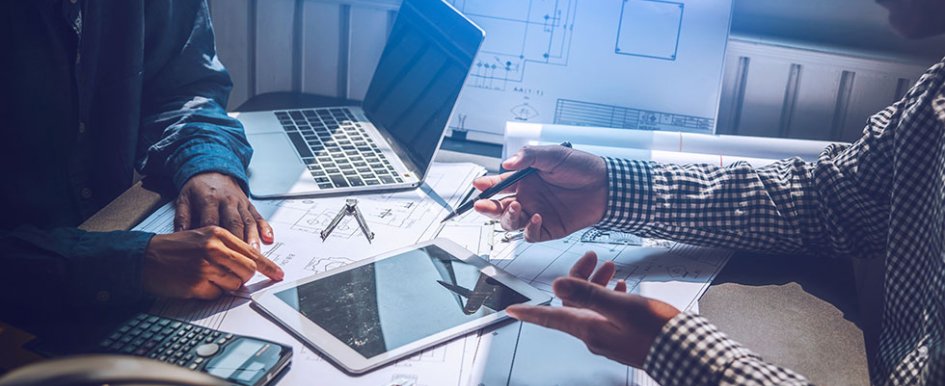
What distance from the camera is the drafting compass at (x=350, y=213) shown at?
40.6 inches

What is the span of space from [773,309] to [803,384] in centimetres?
23

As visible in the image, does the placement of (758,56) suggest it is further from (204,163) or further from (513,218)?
(204,163)

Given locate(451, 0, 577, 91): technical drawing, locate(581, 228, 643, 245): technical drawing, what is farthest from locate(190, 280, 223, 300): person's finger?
locate(451, 0, 577, 91): technical drawing

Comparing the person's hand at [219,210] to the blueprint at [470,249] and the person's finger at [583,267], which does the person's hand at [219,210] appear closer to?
the blueprint at [470,249]

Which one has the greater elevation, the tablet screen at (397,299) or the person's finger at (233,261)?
the person's finger at (233,261)

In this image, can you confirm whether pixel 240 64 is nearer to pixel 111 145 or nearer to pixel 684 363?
pixel 111 145

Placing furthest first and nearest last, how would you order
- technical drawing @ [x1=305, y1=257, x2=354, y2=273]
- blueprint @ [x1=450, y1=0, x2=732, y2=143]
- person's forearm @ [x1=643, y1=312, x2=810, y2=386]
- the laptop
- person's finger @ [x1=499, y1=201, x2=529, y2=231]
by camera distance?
1. blueprint @ [x1=450, y1=0, x2=732, y2=143]
2. the laptop
3. person's finger @ [x1=499, y1=201, x2=529, y2=231]
4. technical drawing @ [x1=305, y1=257, x2=354, y2=273]
5. person's forearm @ [x1=643, y1=312, x2=810, y2=386]

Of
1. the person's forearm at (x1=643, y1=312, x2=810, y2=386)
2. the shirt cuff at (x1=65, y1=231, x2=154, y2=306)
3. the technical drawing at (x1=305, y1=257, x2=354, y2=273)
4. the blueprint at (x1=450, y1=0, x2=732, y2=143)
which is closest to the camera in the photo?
the person's forearm at (x1=643, y1=312, x2=810, y2=386)

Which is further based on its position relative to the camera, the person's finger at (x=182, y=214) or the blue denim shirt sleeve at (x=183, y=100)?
the blue denim shirt sleeve at (x=183, y=100)

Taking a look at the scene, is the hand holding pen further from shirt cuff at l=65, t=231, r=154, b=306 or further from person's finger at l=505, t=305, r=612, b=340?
shirt cuff at l=65, t=231, r=154, b=306

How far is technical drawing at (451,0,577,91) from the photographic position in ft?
4.53

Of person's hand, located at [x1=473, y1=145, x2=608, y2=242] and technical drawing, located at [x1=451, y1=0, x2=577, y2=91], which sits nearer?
person's hand, located at [x1=473, y1=145, x2=608, y2=242]

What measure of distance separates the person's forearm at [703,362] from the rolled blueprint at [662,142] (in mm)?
537

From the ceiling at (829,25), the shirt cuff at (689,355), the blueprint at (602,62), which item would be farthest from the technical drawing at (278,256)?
the ceiling at (829,25)
